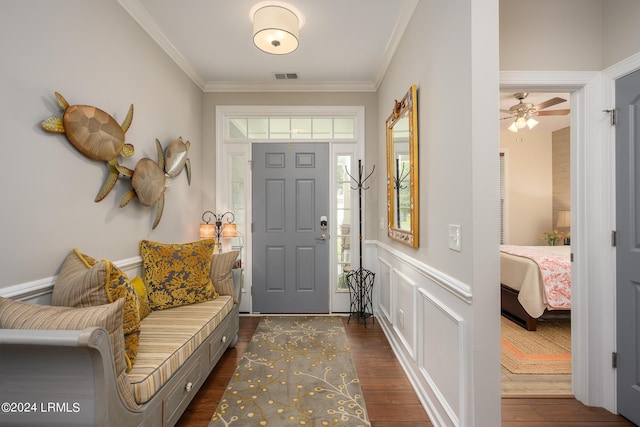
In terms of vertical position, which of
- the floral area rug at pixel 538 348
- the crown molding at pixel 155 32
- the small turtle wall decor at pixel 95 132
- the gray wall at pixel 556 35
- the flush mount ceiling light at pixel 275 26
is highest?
the crown molding at pixel 155 32

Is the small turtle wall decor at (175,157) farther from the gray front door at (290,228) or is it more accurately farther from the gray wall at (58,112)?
the gray front door at (290,228)

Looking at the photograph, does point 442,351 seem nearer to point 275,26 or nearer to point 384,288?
point 384,288

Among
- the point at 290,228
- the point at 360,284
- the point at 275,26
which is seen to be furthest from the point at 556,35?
the point at 290,228

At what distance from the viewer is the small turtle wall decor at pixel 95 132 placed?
1.65 meters

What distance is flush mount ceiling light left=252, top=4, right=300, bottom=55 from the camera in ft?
7.45

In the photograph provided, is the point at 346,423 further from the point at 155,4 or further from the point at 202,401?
the point at 155,4

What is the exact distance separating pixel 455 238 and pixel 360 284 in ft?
7.05

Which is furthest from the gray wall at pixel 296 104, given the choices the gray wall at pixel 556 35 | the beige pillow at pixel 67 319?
the beige pillow at pixel 67 319

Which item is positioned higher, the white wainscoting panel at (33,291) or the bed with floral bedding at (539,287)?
the white wainscoting panel at (33,291)

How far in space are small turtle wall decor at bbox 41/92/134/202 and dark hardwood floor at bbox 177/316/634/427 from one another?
4.89ft

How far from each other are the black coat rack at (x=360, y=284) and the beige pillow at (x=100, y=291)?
2448 mm

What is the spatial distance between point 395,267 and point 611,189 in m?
1.57

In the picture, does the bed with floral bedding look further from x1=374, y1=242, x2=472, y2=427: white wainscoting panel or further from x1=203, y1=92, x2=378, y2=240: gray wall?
x1=203, y1=92, x2=378, y2=240: gray wall

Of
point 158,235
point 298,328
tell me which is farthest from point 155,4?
point 298,328
